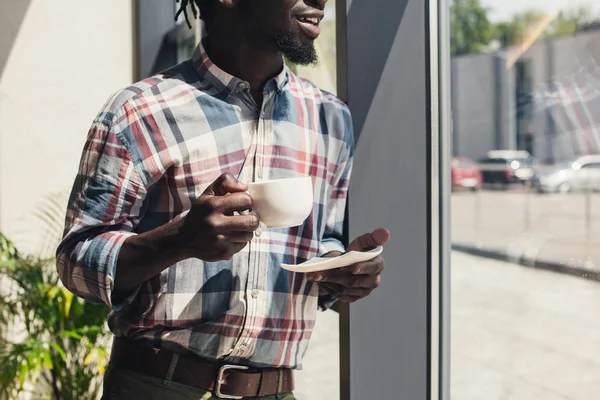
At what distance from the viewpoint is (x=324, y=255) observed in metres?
1.35

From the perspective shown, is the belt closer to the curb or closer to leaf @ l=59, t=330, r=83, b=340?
the curb

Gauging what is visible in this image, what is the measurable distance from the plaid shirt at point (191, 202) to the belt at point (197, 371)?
2 centimetres

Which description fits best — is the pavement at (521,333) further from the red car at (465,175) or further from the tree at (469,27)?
the tree at (469,27)

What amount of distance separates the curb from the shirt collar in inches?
20.7

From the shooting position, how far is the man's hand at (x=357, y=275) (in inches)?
48.9

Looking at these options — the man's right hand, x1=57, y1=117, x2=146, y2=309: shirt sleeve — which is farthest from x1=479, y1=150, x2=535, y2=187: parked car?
x1=57, y1=117, x2=146, y2=309: shirt sleeve

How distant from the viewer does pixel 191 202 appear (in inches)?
49.8

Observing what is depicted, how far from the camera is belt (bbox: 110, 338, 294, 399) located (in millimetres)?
1280

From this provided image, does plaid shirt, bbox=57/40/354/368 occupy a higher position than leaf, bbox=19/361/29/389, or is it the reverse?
plaid shirt, bbox=57/40/354/368

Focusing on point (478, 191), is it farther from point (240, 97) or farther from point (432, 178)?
point (240, 97)

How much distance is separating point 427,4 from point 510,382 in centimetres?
80

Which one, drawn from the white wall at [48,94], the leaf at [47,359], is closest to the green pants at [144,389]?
the leaf at [47,359]

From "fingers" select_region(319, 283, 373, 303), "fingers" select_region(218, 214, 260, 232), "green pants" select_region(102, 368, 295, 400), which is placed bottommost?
"green pants" select_region(102, 368, 295, 400)

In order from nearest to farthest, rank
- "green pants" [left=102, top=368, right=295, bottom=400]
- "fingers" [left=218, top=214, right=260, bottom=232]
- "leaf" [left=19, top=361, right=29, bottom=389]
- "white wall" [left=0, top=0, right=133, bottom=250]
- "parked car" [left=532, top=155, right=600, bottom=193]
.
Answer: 1. "fingers" [left=218, top=214, right=260, bottom=232]
2. "parked car" [left=532, top=155, right=600, bottom=193]
3. "green pants" [left=102, top=368, right=295, bottom=400]
4. "leaf" [left=19, top=361, right=29, bottom=389]
5. "white wall" [left=0, top=0, right=133, bottom=250]
